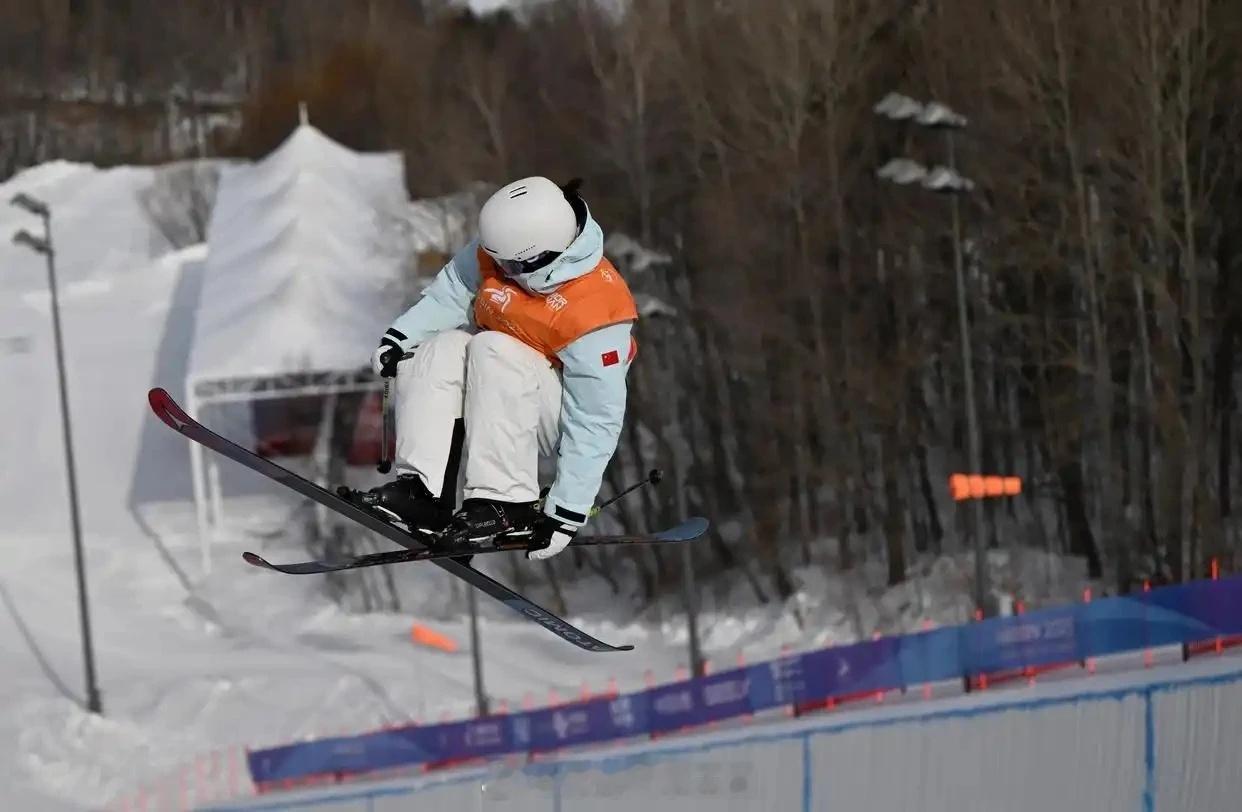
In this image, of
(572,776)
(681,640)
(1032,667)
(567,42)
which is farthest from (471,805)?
(567,42)

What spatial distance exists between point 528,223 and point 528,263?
146 millimetres

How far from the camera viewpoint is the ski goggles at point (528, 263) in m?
5.29

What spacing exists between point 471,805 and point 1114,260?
16227mm

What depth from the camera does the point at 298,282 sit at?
37.4 m

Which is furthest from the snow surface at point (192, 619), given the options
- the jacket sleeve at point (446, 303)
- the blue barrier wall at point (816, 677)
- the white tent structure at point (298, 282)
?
the jacket sleeve at point (446, 303)

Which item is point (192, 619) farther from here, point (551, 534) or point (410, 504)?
point (551, 534)

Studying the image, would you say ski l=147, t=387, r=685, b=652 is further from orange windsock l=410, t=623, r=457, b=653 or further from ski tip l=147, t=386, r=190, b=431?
orange windsock l=410, t=623, r=457, b=653

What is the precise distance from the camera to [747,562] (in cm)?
3375

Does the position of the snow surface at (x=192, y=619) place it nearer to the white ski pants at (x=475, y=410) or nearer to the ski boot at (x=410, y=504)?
the ski boot at (x=410, y=504)

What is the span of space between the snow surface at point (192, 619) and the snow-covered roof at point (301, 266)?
426 cm

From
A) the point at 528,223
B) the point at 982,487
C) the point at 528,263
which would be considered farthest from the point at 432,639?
the point at 528,223

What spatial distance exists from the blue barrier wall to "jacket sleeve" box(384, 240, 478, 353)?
38.5 feet

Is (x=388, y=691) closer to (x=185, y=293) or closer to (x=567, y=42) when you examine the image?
(x=567, y=42)

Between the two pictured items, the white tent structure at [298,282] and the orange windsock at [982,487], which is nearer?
the orange windsock at [982,487]
